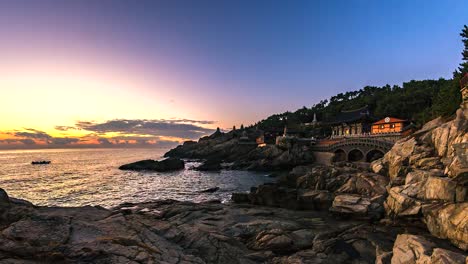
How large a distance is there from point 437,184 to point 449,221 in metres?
4.65

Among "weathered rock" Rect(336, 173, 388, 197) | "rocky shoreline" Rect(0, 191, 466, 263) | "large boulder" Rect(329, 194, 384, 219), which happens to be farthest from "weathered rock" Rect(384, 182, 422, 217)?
"weathered rock" Rect(336, 173, 388, 197)

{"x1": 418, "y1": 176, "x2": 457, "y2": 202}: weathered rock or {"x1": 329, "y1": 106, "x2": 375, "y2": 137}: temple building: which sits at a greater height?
{"x1": 329, "y1": 106, "x2": 375, "y2": 137}: temple building

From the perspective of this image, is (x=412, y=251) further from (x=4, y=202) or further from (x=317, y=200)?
(x=4, y=202)

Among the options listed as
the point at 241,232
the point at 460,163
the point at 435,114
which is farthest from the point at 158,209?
the point at 435,114

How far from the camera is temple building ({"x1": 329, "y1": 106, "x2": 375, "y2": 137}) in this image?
77.8 meters

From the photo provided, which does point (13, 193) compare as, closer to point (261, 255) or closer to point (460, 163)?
point (261, 255)

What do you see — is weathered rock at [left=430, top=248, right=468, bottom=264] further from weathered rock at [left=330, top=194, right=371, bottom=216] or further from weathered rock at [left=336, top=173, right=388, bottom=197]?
weathered rock at [left=336, top=173, right=388, bottom=197]

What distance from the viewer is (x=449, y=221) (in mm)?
18062

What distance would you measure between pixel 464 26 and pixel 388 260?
191 ft

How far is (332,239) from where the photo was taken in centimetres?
1866

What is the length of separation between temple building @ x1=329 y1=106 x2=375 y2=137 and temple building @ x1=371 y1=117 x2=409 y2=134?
Answer: 7449 mm

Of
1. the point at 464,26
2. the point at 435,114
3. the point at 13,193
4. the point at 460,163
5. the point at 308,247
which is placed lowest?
the point at 13,193

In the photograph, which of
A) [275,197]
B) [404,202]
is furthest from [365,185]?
[275,197]

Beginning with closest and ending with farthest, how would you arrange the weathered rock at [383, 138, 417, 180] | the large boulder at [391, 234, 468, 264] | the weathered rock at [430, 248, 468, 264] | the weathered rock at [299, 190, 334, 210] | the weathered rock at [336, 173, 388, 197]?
the weathered rock at [430, 248, 468, 264]
the large boulder at [391, 234, 468, 264]
the weathered rock at [299, 190, 334, 210]
the weathered rock at [336, 173, 388, 197]
the weathered rock at [383, 138, 417, 180]
